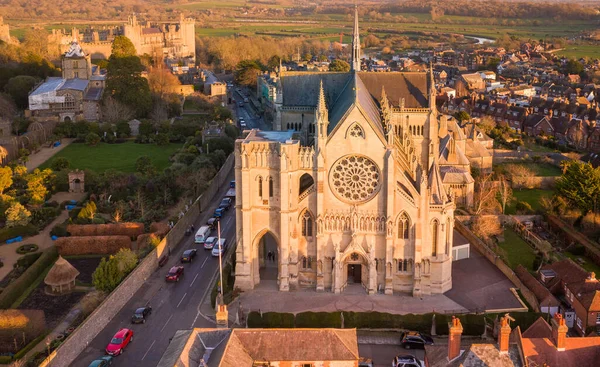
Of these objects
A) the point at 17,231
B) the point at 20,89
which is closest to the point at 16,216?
the point at 17,231

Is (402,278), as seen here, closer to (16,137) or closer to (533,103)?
(16,137)

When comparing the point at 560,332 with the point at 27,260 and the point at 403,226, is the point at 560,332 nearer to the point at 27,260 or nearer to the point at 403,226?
the point at 403,226

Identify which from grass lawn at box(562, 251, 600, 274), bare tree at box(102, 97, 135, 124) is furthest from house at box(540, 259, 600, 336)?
bare tree at box(102, 97, 135, 124)

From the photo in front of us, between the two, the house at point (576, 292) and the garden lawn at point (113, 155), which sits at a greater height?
the garden lawn at point (113, 155)

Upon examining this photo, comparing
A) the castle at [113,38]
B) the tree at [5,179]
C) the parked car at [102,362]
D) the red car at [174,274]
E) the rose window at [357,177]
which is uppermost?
the castle at [113,38]

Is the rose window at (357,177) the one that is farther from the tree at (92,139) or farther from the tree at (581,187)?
the tree at (92,139)

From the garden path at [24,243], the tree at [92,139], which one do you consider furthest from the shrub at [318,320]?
the tree at [92,139]
